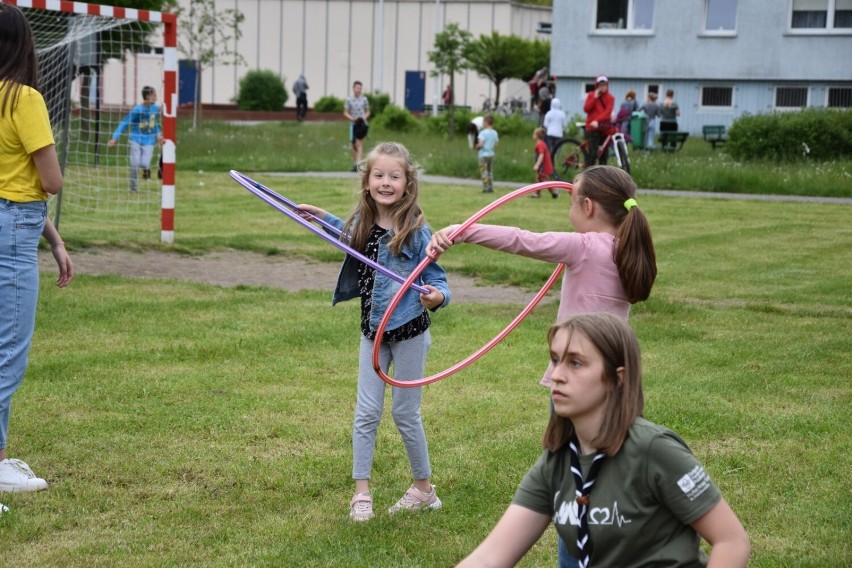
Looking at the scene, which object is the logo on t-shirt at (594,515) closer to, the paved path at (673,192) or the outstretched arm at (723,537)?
the outstretched arm at (723,537)

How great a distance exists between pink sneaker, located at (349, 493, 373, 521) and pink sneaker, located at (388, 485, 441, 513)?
13 centimetres

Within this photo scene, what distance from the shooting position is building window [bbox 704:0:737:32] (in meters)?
39.1

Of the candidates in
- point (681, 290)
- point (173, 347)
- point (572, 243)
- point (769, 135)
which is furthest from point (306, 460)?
point (769, 135)

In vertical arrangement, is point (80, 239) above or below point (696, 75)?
below

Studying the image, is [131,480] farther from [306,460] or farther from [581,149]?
[581,149]

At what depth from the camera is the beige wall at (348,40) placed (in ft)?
207

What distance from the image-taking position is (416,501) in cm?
546

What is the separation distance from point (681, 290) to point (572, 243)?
7.60m

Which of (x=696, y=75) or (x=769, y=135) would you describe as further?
(x=696, y=75)

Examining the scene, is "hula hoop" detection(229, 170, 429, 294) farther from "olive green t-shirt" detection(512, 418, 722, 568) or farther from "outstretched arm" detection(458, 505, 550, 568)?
A: "olive green t-shirt" detection(512, 418, 722, 568)

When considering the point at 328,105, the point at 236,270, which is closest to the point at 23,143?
the point at 236,270

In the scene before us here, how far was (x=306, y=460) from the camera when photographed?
615cm

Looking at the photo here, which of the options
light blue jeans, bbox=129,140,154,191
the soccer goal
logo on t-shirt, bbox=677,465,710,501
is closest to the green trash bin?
the soccer goal

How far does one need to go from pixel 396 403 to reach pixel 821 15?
36.7m
